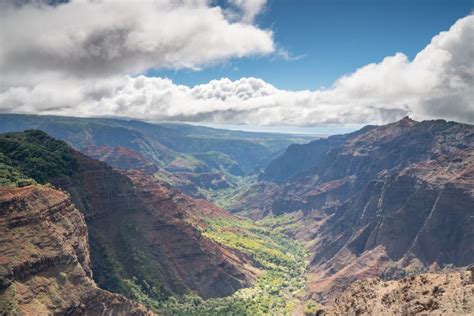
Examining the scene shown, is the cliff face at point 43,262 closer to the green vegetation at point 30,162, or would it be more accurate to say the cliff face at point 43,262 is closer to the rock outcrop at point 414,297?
the green vegetation at point 30,162

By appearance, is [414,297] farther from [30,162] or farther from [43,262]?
[30,162]

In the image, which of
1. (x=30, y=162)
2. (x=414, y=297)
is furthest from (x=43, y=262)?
(x=414, y=297)

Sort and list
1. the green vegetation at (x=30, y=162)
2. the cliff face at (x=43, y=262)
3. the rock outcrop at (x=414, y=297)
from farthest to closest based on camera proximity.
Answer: the green vegetation at (x=30, y=162) → the cliff face at (x=43, y=262) → the rock outcrop at (x=414, y=297)

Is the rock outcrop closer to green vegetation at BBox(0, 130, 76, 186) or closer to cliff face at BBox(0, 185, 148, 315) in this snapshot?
cliff face at BBox(0, 185, 148, 315)

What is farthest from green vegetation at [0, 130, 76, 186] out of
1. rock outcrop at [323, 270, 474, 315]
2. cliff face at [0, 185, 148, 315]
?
rock outcrop at [323, 270, 474, 315]

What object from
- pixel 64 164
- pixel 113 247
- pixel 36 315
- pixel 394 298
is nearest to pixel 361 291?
pixel 394 298

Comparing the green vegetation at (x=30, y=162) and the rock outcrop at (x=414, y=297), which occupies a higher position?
the green vegetation at (x=30, y=162)

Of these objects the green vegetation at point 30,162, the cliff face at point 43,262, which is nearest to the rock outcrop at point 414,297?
the cliff face at point 43,262

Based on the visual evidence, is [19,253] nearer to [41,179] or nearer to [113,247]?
[41,179]
